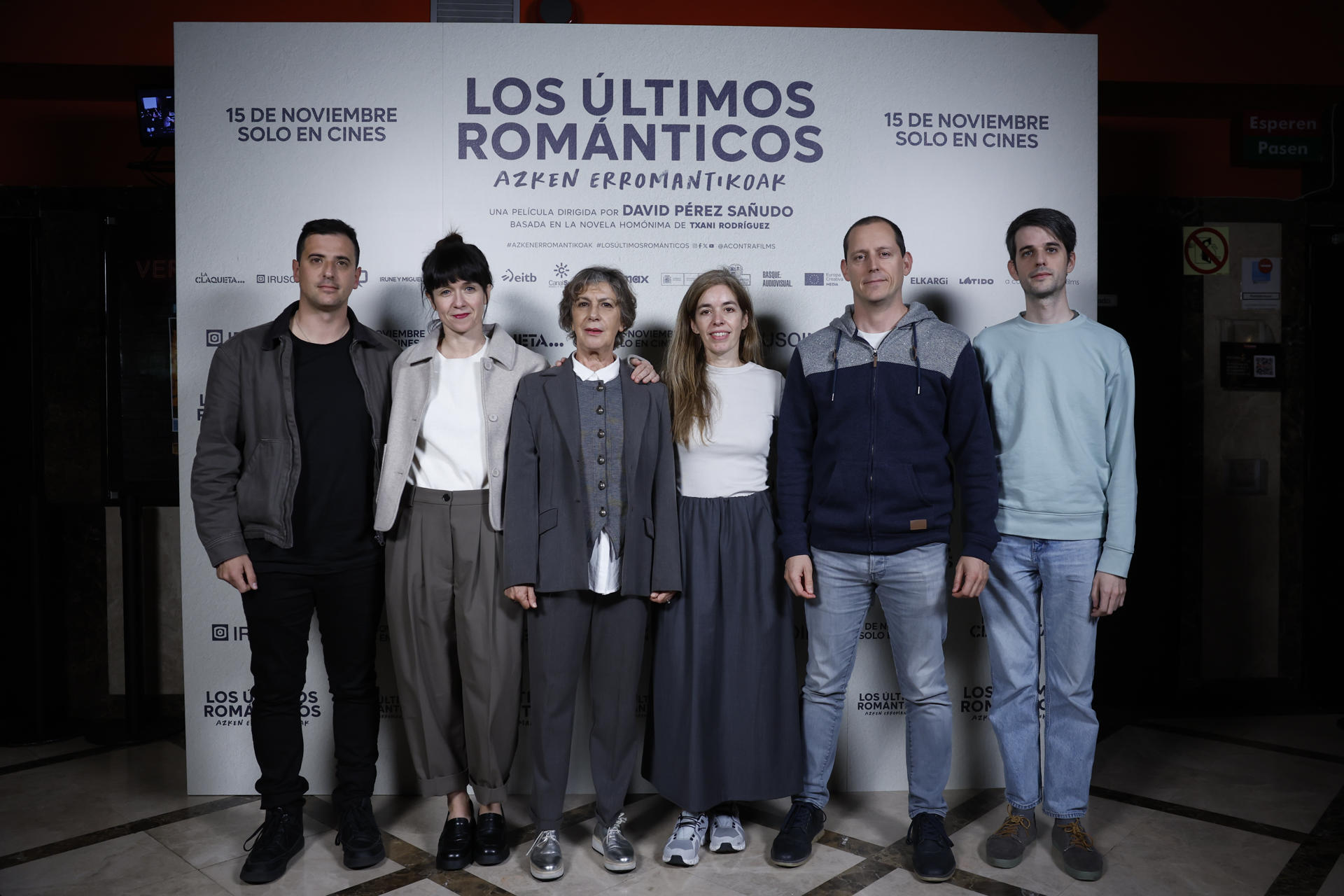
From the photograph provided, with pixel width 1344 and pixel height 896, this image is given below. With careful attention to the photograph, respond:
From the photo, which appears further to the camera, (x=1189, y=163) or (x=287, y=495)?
(x=1189, y=163)

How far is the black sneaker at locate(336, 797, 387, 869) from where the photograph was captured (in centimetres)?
234

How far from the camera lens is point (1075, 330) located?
2.36m

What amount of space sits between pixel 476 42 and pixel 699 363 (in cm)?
133

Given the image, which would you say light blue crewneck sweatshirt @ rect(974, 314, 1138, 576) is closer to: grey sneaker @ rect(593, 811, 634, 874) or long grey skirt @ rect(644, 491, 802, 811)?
long grey skirt @ rect(644, 491, 802, 811)

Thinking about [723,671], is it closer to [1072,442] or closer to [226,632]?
[1072,442]

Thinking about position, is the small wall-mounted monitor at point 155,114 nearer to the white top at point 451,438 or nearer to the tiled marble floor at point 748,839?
the white top at point 451,438

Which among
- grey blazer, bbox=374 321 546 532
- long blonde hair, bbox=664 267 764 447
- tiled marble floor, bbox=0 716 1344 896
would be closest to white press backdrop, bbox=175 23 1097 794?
tiled marble floor, bbox=0 716 1344 896

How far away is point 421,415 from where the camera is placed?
2.33 metres

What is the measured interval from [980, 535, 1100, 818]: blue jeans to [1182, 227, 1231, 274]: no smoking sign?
2.13 meters

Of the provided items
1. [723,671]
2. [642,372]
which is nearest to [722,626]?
[723,671]

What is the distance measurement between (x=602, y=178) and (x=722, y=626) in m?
1.48

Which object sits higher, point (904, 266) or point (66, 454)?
point (904, 266)

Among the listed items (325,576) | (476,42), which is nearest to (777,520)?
(325,576)

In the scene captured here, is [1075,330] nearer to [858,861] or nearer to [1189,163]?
[858,861]
